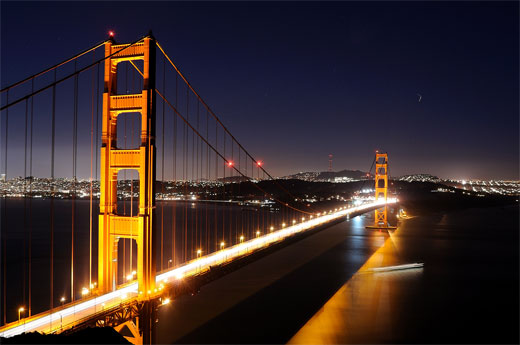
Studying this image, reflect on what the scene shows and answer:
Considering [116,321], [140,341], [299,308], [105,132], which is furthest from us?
[299,308]

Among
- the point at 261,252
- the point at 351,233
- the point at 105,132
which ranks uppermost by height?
the point at 105,132

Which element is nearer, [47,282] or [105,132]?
[105,132]

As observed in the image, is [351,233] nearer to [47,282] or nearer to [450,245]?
[450,245]

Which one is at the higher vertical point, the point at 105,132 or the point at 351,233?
the point at 105,132

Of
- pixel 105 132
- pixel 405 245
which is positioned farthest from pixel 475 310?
pixel 405 245

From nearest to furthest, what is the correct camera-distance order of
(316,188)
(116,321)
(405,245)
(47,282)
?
(116,321) < (47,282) < (405,245) < (316,188)

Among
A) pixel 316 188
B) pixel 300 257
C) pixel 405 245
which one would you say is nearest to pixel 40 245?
pixel 300 257
